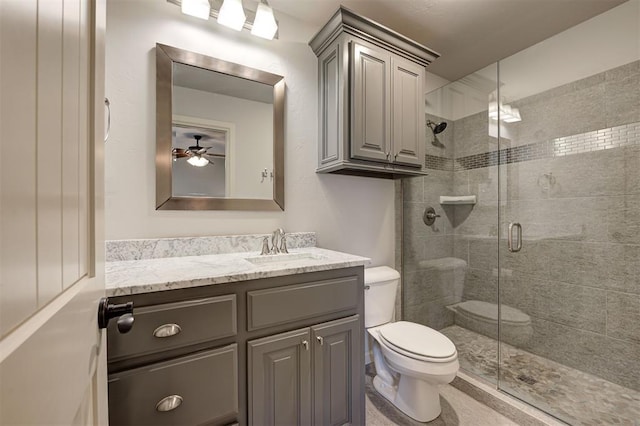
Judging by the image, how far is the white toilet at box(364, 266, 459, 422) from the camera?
1.45m

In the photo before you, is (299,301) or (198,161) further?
(198,161)

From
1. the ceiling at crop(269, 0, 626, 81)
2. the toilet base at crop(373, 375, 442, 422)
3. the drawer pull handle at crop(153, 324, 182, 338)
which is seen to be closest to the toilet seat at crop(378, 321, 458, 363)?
the toilet base at crop(373, 375, 442, 422)

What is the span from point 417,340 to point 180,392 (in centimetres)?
124

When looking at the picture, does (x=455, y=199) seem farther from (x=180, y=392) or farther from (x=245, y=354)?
(x=180, y=392)

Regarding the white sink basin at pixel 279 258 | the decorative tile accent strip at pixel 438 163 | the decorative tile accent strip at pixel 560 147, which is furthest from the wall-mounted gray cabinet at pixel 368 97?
the decorative tile accent strip at pixel 560 147

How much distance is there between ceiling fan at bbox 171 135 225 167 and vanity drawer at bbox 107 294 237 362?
83 cm

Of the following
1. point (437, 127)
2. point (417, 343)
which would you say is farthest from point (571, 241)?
point (417, 343)

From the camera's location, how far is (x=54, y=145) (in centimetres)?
33

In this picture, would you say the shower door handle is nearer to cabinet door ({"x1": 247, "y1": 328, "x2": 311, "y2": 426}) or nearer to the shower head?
the shower head

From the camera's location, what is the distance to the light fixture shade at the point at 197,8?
141 centimetres

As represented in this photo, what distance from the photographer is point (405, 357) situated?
1501 mm

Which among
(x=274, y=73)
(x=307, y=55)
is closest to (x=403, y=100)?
(x=307, y=55)

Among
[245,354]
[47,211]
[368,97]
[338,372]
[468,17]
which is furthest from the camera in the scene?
[468,17]

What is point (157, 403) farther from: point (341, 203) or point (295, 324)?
point (341, 203)
